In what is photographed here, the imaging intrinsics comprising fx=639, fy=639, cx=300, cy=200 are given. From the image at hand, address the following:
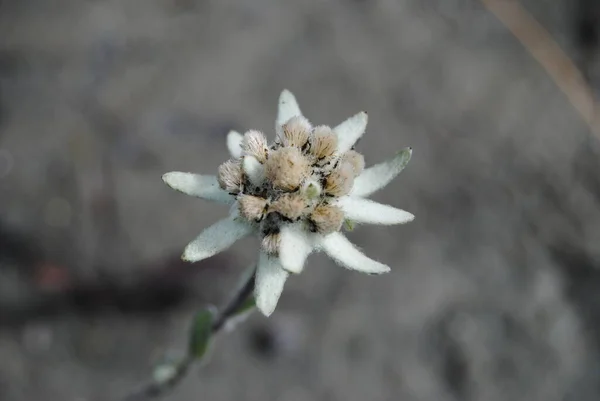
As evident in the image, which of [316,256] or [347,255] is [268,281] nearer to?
[347,255]

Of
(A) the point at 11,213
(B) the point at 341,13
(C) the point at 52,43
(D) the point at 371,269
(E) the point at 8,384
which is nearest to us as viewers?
(D) the point at 371,269

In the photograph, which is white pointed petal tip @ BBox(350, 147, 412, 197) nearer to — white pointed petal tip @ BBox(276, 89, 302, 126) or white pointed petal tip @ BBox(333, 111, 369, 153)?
white pointed petal tip @ BBox(333, 111, 369, 153)

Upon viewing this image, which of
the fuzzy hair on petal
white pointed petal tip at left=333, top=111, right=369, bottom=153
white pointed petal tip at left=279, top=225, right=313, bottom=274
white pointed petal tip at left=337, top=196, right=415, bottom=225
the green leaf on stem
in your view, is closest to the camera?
white pointed petal tip at left=279, top=225, right=313, bottom=274

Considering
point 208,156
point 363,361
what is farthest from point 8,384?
point 363,361

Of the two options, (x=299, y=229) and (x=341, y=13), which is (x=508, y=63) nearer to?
(x=341, y=13)

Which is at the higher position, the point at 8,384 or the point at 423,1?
the point at 423,1

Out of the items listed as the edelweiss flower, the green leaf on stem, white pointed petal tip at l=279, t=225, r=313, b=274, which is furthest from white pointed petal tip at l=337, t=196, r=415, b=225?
the green leaf on stem
